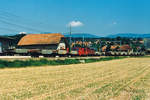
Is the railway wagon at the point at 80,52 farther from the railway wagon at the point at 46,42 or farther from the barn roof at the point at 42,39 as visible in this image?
the barn roof at the point at 42,39

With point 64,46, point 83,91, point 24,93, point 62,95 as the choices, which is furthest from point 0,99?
point 64,46

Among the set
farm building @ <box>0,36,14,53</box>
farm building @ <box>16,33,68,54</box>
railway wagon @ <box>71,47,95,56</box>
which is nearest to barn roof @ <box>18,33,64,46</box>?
farm building @ <box>16,33,68,54</box>

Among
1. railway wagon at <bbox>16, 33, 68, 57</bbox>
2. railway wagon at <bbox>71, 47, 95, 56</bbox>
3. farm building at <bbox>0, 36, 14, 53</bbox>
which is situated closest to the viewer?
farm building at <bbox>0, 36, 14, 53</bbox>

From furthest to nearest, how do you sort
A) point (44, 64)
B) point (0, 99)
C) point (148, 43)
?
point (148, 43)
point (44, 64)
point (0, 99)

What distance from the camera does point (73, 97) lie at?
22.9 feet

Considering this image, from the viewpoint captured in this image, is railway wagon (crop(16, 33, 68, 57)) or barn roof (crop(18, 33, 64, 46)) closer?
railway wagon (crop(16, 33, 68, 57))

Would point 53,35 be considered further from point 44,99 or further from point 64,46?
point 44,99

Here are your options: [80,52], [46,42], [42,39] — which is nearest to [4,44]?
[46,42]

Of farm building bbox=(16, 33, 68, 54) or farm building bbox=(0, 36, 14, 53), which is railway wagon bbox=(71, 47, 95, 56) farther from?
farm building bbox=(0, 36, 14, 53)

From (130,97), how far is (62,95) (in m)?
2.26

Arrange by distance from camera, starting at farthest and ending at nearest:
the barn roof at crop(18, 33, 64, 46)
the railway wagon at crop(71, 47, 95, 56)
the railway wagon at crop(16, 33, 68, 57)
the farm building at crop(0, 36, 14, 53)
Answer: the barn roof at crop(18, 33, 64, 46) < the railway wagon at crop(16, 33, 68, 57) < the railway wagon at crop(71, 47, 95, 56) < the farm building at crop(0, 36, 14, 53)

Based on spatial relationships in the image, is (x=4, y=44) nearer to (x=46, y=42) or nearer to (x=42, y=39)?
(x=46, y=42)

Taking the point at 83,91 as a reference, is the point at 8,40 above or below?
above

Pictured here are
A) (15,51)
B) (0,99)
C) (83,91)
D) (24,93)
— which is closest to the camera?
(0,99)
